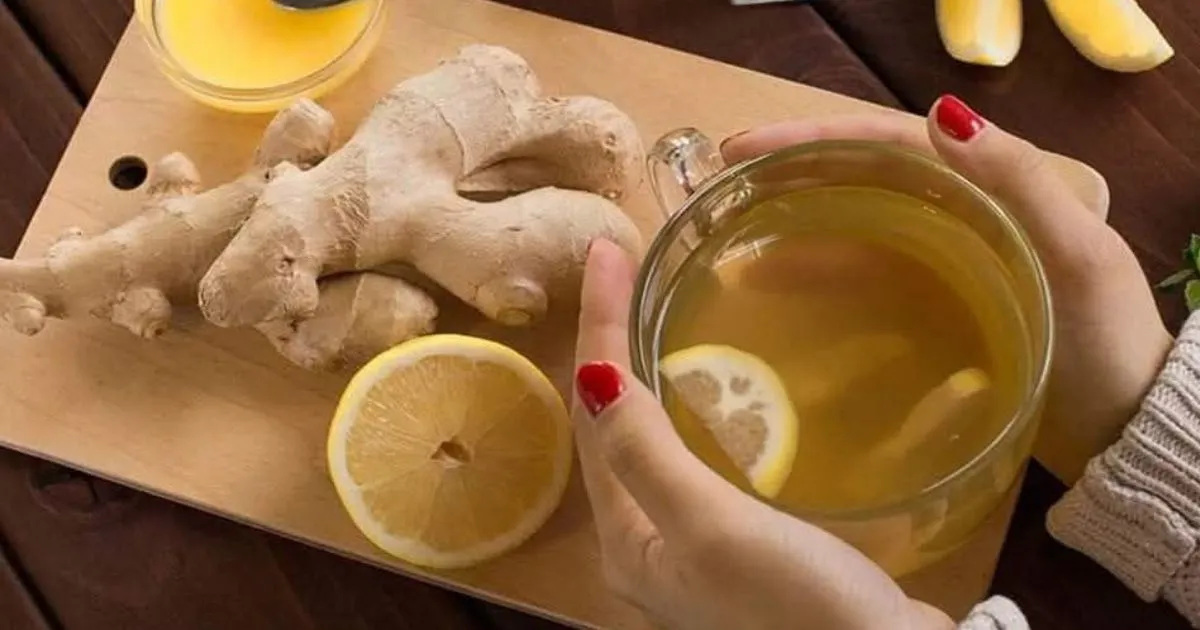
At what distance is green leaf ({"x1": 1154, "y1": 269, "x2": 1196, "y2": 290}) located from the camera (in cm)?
86

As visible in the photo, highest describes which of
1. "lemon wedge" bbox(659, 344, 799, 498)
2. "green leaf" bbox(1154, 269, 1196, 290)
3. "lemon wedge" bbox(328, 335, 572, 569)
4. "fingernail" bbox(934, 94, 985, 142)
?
"fingernail" bbox(934, 94, 985, 142)

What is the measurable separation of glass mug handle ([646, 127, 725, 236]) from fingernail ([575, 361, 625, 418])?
13 cm

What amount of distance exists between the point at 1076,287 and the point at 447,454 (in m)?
0.30

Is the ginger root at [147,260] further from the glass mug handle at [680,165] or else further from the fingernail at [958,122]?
the fingernail at [958,122]

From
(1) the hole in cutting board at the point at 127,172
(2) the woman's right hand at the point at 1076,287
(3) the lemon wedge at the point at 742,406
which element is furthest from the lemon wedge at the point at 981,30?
(1) the hole in cutting board at the point at 127,172

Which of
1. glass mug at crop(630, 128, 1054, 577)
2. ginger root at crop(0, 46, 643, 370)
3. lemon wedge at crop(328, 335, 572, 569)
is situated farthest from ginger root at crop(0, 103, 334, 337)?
glass mug at crop(630, 128, 1054, 577)

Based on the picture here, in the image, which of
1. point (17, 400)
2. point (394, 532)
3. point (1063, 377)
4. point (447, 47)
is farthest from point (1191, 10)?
point (17, 400)

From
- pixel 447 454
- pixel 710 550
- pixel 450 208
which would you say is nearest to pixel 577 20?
pixel 450 208

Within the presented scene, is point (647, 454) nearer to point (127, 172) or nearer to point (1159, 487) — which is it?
point (1159, 487)

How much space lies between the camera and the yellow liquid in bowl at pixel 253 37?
90cm

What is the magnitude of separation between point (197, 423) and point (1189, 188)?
1.69ft

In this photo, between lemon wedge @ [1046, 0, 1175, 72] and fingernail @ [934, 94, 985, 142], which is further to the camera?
lemon wedge @ [1046, 0, 1175, 72]

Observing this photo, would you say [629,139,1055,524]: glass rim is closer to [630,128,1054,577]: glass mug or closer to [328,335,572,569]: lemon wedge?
[630,128,1054,577]: glass mug

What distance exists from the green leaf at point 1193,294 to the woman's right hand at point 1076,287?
6cm
